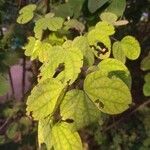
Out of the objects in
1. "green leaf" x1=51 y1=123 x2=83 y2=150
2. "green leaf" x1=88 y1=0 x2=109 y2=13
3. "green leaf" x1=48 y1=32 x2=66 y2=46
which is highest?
"green leaf" x1=88 y1=0 x2=109 y2=13

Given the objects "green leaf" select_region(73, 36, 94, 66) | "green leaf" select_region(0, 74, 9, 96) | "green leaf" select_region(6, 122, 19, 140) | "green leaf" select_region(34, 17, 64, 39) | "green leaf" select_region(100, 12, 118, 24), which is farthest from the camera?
"green leaf" select_region(6, 122, 19, 140)

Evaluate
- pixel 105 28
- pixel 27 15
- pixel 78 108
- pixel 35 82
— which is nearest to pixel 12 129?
pixel 35 82

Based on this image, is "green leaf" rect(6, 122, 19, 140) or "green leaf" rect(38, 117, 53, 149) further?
"green leaf" rect(6, 122, 19, 140)

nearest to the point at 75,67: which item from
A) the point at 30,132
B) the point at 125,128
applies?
the point at 30,132

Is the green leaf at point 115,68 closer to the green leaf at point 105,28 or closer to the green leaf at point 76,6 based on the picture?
the green leaf at point 105,28

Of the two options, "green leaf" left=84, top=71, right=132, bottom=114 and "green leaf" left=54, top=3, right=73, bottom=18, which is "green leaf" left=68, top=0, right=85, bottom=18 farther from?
"green leaf" left=84, top=71, right=132, bottom=114

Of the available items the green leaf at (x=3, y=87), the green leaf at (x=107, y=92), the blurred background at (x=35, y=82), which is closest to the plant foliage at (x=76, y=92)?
the green leaf at (x=107, y=92)

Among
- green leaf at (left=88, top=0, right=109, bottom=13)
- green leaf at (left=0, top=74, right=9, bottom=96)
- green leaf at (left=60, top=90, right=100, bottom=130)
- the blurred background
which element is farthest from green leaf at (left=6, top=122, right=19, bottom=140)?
green leaf at (left=60, top=90, right=100, bottom=130)
